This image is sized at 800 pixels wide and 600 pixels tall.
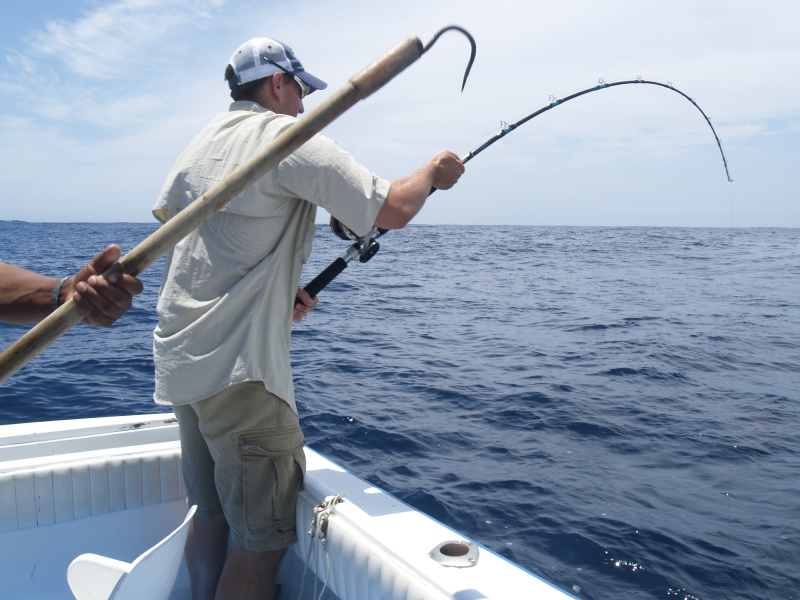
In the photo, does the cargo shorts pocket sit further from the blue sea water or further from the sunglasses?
the blue sea water

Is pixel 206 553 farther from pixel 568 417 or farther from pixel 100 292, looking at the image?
pixel 568 417

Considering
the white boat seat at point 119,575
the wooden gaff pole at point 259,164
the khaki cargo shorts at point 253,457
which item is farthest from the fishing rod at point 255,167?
the khaki cargo shorts at point 253,457

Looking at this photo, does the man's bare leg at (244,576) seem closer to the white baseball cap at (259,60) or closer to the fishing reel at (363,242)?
the fishing reel at (363,242)

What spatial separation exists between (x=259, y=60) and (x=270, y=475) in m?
1.22

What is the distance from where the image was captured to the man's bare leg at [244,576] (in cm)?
185

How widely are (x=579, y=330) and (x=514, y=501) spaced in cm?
590

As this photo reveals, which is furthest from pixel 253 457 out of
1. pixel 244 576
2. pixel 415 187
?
pixel 415 187

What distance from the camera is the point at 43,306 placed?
1529 millimetres

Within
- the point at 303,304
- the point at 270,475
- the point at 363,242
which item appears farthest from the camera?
the point at 363,242

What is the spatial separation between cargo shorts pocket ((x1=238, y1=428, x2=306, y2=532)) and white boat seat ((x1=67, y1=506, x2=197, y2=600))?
1.11 ft

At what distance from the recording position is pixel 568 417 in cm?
541

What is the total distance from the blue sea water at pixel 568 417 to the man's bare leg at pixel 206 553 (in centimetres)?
175

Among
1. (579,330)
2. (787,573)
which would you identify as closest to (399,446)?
(787,573)

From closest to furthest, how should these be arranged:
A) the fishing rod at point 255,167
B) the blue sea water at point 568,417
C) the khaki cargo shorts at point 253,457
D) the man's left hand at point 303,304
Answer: the fishing rod at point 255,167
the khaki cargo shorts at point 253,457
the man's left hand at point 303,304
the blue sea water at point 568,417
